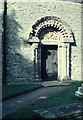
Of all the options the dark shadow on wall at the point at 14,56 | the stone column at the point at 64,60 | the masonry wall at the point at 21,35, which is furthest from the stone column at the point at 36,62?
the stone column at the point at 64,60

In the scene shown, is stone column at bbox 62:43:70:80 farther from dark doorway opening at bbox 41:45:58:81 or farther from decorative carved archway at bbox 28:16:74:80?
dark doorway opening at bbox 41:45:58:81

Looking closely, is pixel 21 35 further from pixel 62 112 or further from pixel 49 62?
pixel 62 112

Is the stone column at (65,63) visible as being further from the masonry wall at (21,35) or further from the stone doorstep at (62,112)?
the stone doorstep at (62,112)

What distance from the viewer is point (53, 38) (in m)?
10.3

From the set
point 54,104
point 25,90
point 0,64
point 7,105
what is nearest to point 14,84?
point 0,64

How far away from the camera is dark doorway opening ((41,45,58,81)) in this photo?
1040 centimetres

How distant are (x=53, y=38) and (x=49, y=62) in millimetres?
1682

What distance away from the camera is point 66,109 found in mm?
4023

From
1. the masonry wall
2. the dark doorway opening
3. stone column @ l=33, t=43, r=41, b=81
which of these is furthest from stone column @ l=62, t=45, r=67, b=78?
the masonry wall

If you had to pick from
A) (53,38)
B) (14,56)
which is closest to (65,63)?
(53,38)

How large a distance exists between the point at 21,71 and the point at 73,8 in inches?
218

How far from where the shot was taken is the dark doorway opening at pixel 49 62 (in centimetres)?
1040

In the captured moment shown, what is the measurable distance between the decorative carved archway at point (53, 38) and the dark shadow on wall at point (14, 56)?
65 cm

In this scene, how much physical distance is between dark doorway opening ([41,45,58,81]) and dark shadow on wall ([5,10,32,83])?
1244 mm
